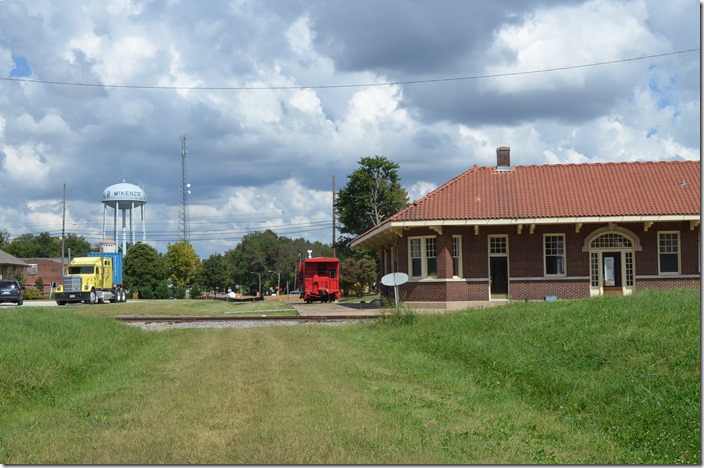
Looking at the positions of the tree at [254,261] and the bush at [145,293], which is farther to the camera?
the tree at [254,261]

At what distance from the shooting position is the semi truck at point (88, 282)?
50938 millimetres

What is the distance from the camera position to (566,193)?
35.6 m

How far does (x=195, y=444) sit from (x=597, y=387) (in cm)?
523

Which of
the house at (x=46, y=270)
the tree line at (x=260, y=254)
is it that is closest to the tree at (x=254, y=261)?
the tree line at (x=260, y=254)

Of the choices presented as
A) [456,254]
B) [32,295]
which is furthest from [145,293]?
[456,254]

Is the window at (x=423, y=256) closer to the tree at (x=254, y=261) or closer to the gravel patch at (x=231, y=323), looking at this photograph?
the gravel patch at (x=231, y=323)

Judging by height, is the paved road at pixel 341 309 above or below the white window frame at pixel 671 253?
below

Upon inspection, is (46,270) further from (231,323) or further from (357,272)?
(231,323)

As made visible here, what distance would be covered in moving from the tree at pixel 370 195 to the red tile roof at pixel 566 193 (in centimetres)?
3035

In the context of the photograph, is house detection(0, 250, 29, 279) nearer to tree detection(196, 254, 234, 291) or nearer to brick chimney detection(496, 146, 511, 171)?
tree detection(196, 254, 234, 291)

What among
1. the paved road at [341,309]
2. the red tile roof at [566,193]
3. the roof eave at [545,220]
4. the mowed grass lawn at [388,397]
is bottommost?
the paved road at [341,309]

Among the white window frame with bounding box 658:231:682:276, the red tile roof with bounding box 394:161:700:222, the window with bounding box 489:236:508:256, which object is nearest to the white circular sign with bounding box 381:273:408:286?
the red tile roof with bounding box 394:161:700:222

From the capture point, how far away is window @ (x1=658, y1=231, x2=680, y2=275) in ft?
111

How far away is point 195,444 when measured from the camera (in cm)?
818
